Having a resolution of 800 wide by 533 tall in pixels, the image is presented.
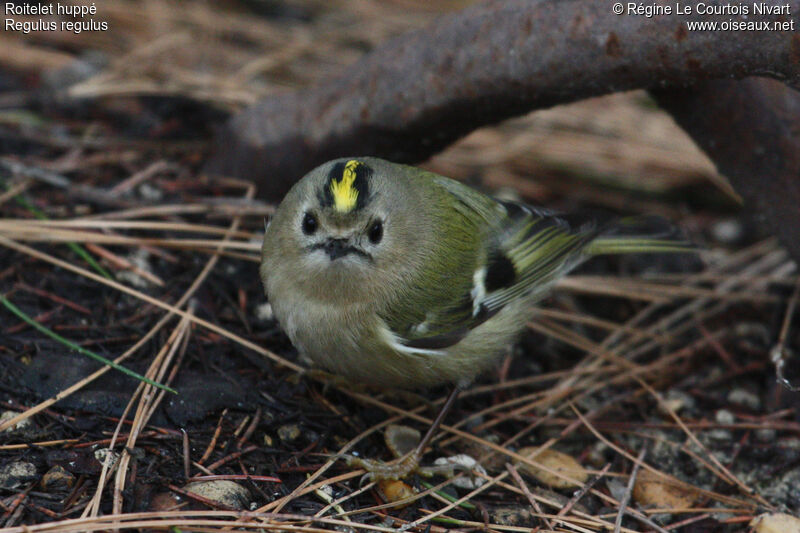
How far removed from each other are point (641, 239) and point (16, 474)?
2.40m

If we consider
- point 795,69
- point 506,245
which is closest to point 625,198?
point 506,245

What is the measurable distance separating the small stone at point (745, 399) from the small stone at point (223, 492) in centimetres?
195

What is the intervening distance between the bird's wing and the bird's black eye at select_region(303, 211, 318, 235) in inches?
14.4

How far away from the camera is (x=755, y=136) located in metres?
2.80

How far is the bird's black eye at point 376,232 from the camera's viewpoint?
246 cm

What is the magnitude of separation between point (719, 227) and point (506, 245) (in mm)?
1845

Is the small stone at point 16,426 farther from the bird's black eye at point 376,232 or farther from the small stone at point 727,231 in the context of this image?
the small stone at point 727,231

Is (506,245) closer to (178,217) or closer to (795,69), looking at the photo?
(795,69)

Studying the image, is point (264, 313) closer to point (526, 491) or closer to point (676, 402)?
point (526, 491)

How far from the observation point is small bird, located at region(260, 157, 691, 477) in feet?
7.98

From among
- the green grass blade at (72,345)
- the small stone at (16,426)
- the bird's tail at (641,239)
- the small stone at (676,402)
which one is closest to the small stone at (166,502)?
the green grass blade at (72,345)

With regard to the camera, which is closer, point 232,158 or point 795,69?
point 795,69

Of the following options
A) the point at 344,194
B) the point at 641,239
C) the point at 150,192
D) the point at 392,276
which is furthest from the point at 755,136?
the point at 150,192

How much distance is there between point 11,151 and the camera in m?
3.31
